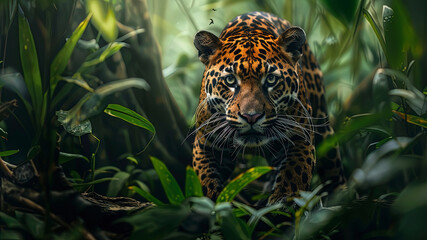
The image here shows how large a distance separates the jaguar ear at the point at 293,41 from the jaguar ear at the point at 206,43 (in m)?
0.37

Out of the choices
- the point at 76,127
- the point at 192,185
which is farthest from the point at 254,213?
the point at 76,127

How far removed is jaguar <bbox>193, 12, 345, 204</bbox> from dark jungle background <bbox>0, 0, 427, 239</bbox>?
235 millimetres

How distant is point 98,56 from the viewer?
2453mm

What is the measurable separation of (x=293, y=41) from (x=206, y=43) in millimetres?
499

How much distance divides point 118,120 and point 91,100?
3.72ft

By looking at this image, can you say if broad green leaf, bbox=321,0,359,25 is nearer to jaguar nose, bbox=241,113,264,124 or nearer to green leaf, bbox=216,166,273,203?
green leaf, bbox=216,166,273,203

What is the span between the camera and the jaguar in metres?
2.41

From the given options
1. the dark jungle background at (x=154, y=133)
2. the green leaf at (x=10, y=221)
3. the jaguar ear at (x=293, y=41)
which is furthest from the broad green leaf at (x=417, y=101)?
the green leaf at (x=10, y=221)

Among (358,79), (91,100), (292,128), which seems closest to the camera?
(91,100)

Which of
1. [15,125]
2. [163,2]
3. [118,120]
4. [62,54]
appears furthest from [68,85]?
[163,2]

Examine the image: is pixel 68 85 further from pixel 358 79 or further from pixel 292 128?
pixel 358 79

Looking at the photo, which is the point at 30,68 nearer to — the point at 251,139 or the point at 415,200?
the point at 251,139

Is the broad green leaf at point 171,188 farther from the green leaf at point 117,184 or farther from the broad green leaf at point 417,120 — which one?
the broad green leaf at point 417,120

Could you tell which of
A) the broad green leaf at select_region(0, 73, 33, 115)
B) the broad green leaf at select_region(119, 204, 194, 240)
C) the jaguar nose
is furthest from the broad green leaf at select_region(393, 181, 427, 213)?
the broad green leaf at select_region(0, 73, 33, 115)
